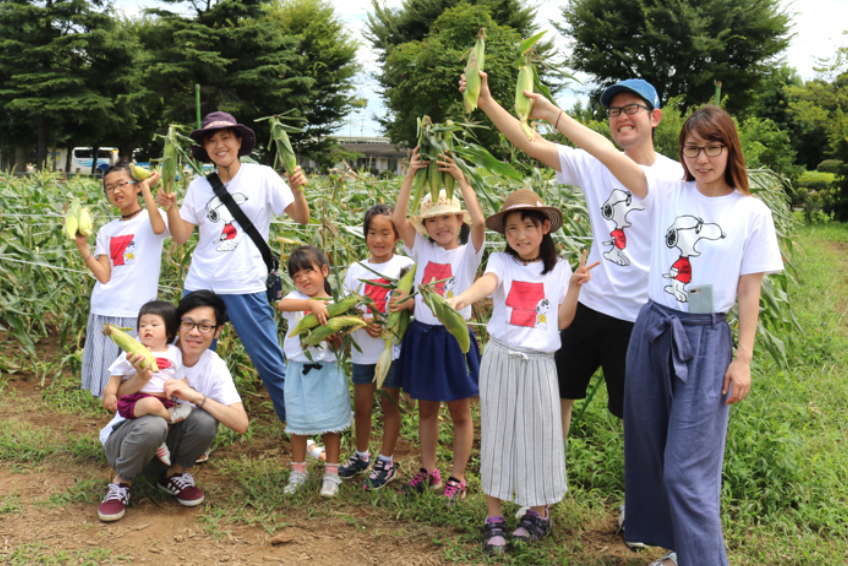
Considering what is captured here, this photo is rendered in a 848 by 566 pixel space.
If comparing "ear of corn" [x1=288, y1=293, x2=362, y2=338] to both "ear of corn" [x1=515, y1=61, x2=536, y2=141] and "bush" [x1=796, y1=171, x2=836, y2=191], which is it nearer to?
"ear of corn" [x1=515, y1=61, x2=536, y2=141]

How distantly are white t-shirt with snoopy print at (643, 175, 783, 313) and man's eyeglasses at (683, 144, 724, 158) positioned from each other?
0.13 meters

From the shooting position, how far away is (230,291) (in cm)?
316

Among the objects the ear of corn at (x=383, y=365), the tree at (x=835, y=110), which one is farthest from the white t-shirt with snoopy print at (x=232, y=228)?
the tree at (x=835, y=110)

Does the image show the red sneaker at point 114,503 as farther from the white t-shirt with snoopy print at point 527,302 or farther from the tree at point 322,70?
the tree at point 322,70

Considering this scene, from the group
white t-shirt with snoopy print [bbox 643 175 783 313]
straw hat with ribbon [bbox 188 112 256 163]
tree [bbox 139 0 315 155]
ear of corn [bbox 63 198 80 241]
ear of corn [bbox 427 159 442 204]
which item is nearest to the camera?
white t-shirt with snoopy print [bbox 643 175 783 313]

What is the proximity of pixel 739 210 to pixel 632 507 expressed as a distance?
44.2 inches

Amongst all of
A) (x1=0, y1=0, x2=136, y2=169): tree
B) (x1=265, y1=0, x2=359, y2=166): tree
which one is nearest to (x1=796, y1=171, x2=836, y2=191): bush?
(x1=265, y1=0, x2=359, y2=166): tree

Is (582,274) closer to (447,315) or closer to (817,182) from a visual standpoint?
(447,315)

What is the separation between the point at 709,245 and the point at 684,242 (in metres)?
0.08

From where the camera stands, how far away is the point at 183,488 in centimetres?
288

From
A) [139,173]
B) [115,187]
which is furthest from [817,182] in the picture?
[115,187]

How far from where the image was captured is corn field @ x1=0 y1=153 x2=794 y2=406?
4176 millimetres

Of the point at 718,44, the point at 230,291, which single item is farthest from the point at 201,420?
the point at 718,44

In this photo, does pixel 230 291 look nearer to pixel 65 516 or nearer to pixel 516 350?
pixel 65 516
